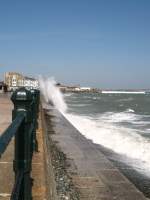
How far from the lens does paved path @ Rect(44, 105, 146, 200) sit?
6780 millimetres

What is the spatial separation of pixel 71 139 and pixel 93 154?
2.55 metres

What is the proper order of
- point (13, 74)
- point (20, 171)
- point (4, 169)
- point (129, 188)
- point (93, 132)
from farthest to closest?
point (13, 74), point (93, 132), point (129, 188), point (4, 169), point (20, 171)

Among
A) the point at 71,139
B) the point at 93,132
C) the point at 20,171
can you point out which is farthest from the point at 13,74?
the point at 20,171

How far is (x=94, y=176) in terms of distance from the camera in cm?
793

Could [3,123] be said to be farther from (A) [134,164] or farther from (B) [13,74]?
(B) [13,74]

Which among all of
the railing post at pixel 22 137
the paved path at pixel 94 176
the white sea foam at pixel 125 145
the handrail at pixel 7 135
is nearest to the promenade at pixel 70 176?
the paved path at pixel 94 176

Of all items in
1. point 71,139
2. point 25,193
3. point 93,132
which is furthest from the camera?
point 93,132

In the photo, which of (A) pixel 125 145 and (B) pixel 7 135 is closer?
(B) pixel 7 135

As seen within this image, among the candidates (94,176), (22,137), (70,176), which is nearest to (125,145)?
(94,176)

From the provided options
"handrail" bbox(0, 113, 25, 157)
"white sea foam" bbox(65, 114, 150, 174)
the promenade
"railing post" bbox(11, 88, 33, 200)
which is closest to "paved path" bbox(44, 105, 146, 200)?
the promenade

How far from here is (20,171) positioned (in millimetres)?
2650

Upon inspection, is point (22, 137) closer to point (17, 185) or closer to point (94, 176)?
point (17, 185)

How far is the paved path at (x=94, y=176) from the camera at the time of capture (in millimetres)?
6780

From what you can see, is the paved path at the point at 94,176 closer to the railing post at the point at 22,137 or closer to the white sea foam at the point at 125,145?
the white sea foam at the point at 125,145
